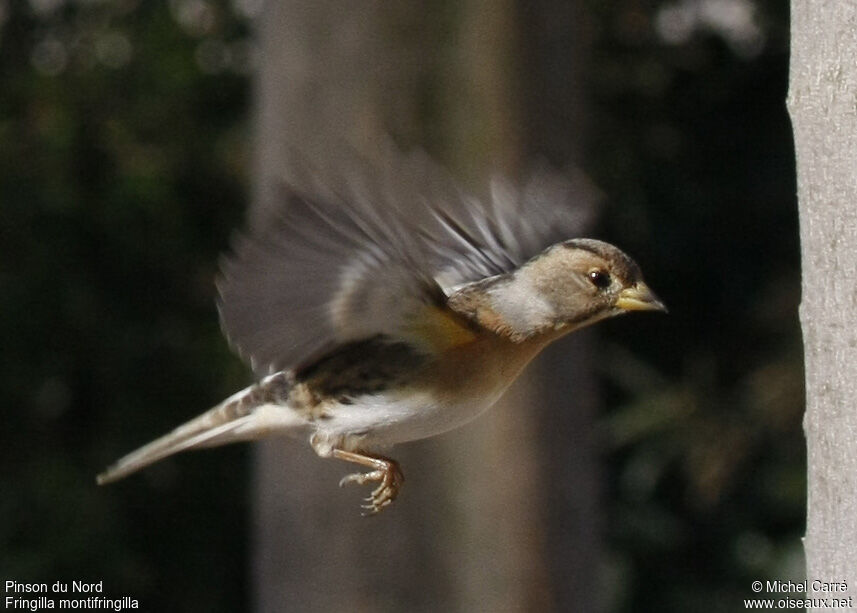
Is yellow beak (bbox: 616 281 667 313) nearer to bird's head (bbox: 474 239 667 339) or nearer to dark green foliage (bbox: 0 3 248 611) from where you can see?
bird's head (bbox: 474 239 667 339)

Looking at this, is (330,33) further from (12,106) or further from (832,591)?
(832,591)

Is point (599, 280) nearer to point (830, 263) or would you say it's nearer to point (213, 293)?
point (830, 263)

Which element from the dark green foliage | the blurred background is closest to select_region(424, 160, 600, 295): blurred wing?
the blurred background

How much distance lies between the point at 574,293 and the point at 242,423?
52 cm

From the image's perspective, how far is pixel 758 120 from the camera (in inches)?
184

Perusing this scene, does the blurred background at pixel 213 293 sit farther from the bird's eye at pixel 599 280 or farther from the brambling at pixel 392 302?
the bird's eye at pixel 599 280

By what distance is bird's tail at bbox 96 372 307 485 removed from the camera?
86.9 inches

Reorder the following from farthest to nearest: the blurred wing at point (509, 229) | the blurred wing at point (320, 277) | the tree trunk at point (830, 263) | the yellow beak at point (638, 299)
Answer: the blurred wing at point (509, 229), the yellow beak at point (638, 299), the blurred wing at point (320, 277), the tree trunk at point (830, 263)

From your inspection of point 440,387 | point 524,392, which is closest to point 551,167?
point 524,392

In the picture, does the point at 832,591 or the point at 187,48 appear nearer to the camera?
the point at 832,591

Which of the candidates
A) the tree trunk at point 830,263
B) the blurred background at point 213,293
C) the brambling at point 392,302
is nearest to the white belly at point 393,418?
the brambling at point 392,302

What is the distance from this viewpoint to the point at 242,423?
227cm

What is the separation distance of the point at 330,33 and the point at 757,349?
6.09 feet

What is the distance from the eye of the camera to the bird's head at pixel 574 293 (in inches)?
84.4
